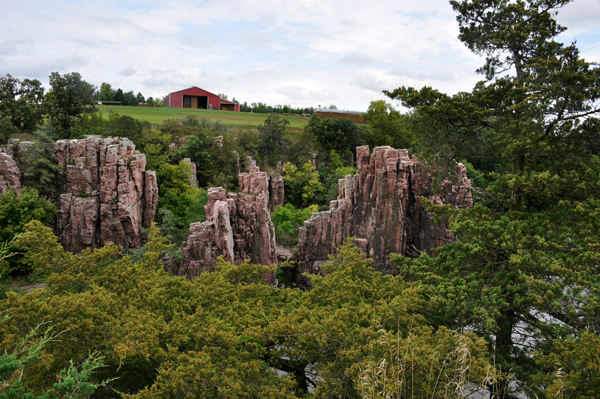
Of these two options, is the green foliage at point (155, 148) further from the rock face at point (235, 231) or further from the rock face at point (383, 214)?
the rock face at point (383, 214)

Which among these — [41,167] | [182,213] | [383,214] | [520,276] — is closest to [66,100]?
[41,167]

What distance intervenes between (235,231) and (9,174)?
55.1 ft

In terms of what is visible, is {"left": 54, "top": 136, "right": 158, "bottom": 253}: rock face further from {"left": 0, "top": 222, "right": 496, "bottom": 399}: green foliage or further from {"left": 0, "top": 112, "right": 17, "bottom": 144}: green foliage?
{"left": 0, "top": 222, "right": 496, "bottom": 399}: green foliage

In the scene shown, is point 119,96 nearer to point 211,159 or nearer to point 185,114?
point 185,114

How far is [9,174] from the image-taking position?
90.5ft

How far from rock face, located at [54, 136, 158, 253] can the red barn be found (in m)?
33.8

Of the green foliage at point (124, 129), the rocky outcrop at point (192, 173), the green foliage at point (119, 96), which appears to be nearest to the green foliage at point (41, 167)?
the green foliage at point (124, 129)

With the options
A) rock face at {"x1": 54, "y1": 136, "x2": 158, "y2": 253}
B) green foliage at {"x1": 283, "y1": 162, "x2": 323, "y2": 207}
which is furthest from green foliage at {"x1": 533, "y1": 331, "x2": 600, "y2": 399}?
green foliage at {"x1": 283, "y1": 162, "x2": 323, "y2": 207}

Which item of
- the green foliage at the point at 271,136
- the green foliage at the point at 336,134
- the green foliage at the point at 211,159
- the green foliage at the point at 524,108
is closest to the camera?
the green foliage at the point at 524,108

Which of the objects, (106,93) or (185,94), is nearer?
(185,94)

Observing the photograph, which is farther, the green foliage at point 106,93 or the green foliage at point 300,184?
the green foliage at point 106,93

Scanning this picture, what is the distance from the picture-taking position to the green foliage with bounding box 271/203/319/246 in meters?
31.7

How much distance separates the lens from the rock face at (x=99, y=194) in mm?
28875

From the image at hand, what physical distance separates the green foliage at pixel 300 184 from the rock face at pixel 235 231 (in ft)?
46.1
